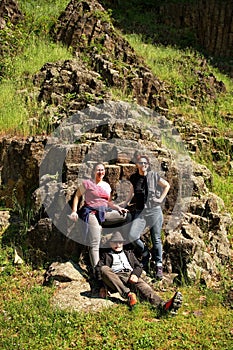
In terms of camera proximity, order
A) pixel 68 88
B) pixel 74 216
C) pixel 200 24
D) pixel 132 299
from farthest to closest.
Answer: pixel 200 24, pixel 68 88, pixel 74 216, pixel 132 299

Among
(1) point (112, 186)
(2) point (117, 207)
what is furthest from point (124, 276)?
(1) point (112, 186)

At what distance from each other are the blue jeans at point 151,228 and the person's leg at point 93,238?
0.44m

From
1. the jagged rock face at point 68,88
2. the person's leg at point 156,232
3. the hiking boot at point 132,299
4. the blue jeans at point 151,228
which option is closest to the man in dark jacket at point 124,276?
the hiking boot at point 132,299

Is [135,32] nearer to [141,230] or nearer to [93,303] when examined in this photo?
[141,230]

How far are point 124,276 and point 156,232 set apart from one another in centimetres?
79

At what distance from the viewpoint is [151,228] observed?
4914 millimetres

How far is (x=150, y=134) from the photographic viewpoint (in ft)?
21.5

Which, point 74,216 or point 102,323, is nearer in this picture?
point 102,323

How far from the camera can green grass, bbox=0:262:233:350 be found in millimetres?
3648

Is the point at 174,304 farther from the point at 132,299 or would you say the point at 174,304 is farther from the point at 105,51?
the point at 105,51

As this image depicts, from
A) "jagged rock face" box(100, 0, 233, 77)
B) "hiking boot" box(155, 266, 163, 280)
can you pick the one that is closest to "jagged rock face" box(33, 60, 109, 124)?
"hiking boot" box(155, 266, 163, 280)

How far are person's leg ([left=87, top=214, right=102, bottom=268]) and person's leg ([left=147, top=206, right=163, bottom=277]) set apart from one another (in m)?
0.70

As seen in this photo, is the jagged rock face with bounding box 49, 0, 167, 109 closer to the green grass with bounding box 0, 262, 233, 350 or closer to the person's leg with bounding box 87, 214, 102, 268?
the person's leg with bounding box 87, 214, 102, 268

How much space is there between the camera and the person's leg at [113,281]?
421 centimetres
